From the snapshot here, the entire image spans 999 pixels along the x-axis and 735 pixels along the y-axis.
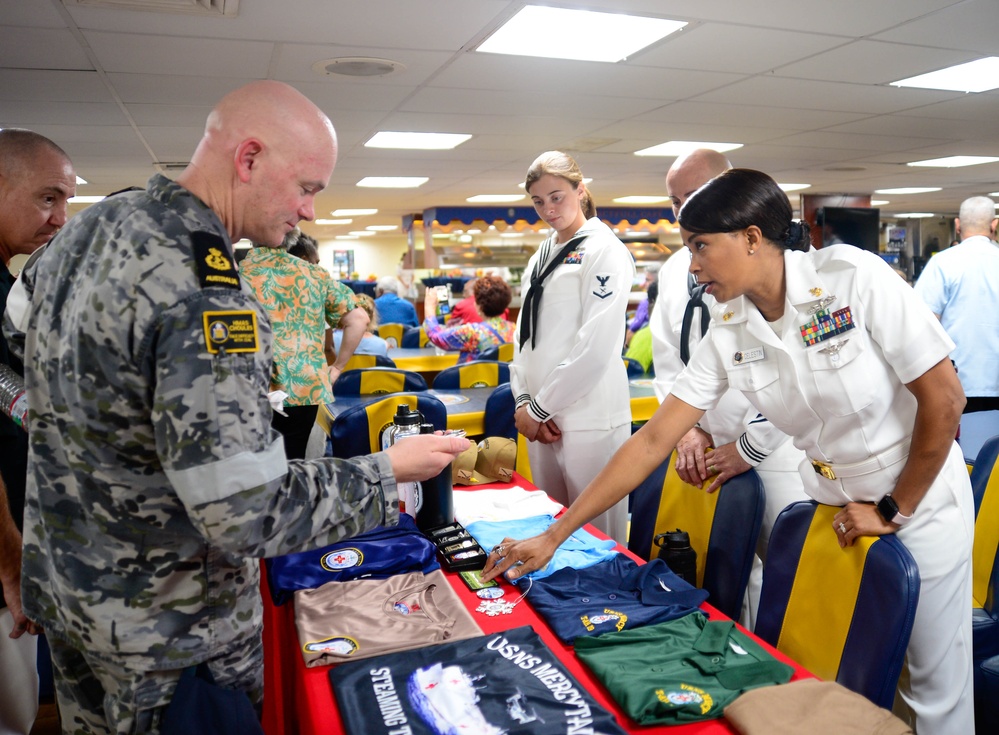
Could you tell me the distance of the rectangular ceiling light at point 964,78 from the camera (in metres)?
4.89

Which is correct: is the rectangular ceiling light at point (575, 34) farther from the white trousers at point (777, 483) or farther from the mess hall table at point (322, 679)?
the mess hall table at point (322, 679)

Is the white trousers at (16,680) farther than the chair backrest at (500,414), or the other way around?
the chair backrest at (500,414)

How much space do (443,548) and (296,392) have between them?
2.05m

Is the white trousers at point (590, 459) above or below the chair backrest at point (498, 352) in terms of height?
below

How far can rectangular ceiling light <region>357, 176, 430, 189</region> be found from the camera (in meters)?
9.84

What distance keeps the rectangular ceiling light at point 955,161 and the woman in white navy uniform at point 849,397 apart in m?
8.82

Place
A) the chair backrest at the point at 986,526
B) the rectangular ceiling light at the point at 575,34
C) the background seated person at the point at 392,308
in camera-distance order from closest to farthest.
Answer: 1. the chair backrest at the point at 986,526
2. the rectangular ceiling light at the point at 575,34
3. the background seated person at the point at 392,308

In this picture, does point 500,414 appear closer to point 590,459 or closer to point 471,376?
point 590,459

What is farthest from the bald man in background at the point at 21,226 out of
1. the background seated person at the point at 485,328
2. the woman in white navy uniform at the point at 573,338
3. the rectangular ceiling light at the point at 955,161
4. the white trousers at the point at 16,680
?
the rectangular ceiling light at the point at 955,161

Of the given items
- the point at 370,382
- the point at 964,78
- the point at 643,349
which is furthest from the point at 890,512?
the point at 964,78

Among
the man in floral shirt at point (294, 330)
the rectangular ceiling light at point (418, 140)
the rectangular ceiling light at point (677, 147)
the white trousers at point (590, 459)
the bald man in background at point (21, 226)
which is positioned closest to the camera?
the bald man in background at point (21, 226)

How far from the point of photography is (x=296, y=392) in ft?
12.4

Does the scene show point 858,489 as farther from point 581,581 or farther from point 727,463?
point 581,581

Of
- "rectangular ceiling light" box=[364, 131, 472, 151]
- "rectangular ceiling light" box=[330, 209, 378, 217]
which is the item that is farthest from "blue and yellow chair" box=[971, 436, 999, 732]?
"rectangular ceiling light" box=[330, 209, 378, 217]
